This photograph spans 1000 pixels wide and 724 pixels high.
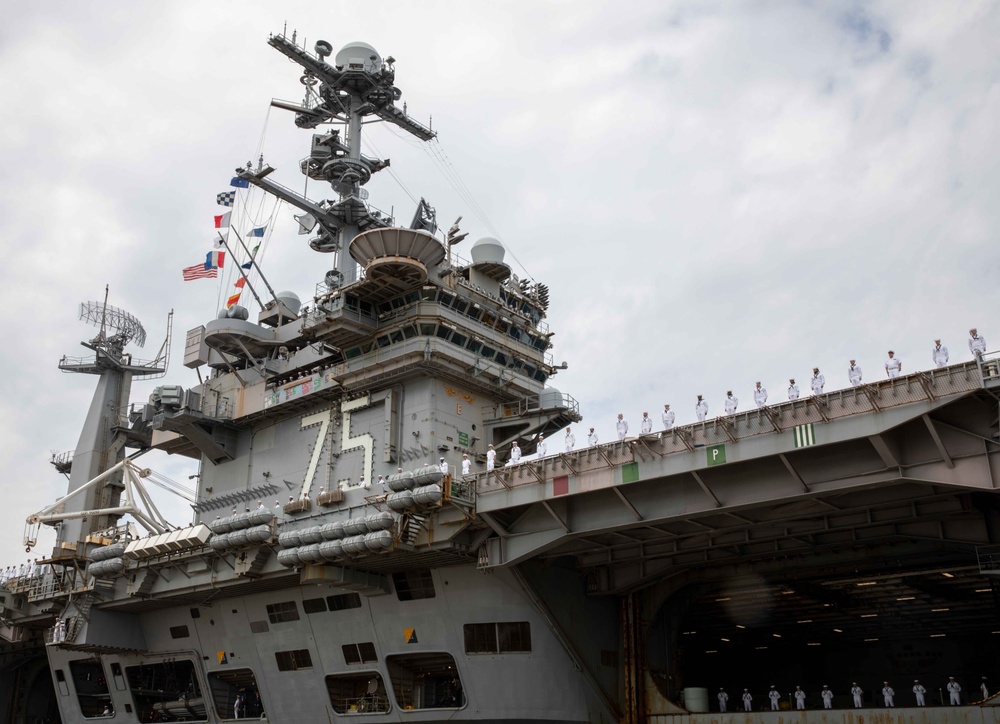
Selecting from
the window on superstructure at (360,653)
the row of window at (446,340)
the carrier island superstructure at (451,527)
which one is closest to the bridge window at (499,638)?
the carrier island superstructure at (451,527)

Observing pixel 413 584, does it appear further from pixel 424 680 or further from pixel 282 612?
pixel 282 612

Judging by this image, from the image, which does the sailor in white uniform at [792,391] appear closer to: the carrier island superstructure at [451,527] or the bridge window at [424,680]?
the carrier island superstructure at [451,527]

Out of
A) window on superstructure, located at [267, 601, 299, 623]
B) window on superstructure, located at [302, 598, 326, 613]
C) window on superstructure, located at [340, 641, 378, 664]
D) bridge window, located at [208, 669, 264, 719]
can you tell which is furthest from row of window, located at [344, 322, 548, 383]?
bridge window, located at [208, 669, 264, 719]

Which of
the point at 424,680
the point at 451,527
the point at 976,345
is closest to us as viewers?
the point at 976,345

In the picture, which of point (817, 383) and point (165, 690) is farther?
point (165, 690)

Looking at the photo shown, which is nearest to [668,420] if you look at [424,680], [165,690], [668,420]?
[668,420]

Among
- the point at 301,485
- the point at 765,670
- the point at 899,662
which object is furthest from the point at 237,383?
the point at 899,662

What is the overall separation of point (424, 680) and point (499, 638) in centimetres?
466

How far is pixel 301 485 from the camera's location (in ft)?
104

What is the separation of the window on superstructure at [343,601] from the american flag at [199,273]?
14380mm

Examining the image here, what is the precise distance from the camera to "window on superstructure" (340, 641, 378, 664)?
28938 mm

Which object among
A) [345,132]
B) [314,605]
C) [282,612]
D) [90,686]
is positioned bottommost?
[90,686]

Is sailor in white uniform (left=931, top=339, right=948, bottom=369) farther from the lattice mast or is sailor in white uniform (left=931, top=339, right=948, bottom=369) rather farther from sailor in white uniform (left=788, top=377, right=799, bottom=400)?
the lattice mast

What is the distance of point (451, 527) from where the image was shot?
2486 cm
